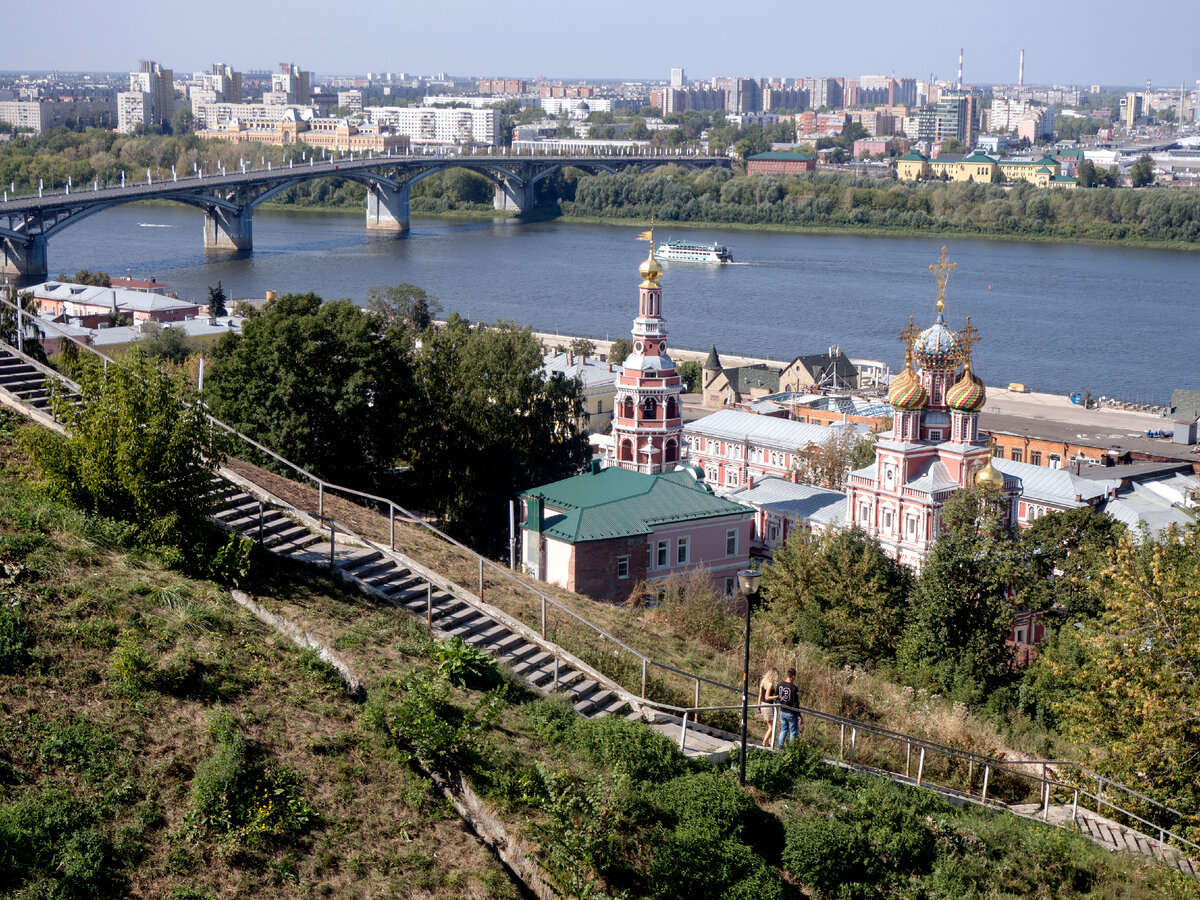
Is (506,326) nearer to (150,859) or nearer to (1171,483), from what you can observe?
(1171,483)

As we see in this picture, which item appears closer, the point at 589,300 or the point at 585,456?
the point at 585,456

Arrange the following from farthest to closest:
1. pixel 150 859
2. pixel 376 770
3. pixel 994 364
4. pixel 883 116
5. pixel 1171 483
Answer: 1. pixel 883 116
2. pixel 994 364
3. pixel 1171 483
4. pixel 376 770
5. pixel 150 859

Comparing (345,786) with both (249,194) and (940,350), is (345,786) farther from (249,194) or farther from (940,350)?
(249,194)

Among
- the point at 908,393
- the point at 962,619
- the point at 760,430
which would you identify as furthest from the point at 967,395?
the point at 760,430

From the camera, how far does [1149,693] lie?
507 centimetres

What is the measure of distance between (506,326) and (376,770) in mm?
9773

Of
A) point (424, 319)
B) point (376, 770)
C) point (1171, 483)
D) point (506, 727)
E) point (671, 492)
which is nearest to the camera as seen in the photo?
point (376, 770)

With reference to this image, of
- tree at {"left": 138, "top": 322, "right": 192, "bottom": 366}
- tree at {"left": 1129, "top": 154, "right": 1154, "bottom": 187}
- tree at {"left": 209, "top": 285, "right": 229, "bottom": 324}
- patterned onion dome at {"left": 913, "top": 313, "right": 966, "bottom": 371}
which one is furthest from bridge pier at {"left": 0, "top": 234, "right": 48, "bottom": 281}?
tree at {"left": 1129, "top": 154, "right": 1154, "bottom": 187}

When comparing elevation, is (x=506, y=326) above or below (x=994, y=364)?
above

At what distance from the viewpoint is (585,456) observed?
43.4ft

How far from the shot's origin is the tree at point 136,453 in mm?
4812

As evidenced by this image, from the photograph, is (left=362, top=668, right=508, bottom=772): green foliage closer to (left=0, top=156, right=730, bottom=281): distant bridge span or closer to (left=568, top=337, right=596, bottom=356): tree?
(left=568, top=337, right=596, bottom=356): tree

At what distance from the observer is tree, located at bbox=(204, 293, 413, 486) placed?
383 inches

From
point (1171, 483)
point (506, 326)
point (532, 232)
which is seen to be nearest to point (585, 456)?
point (506, 326)
